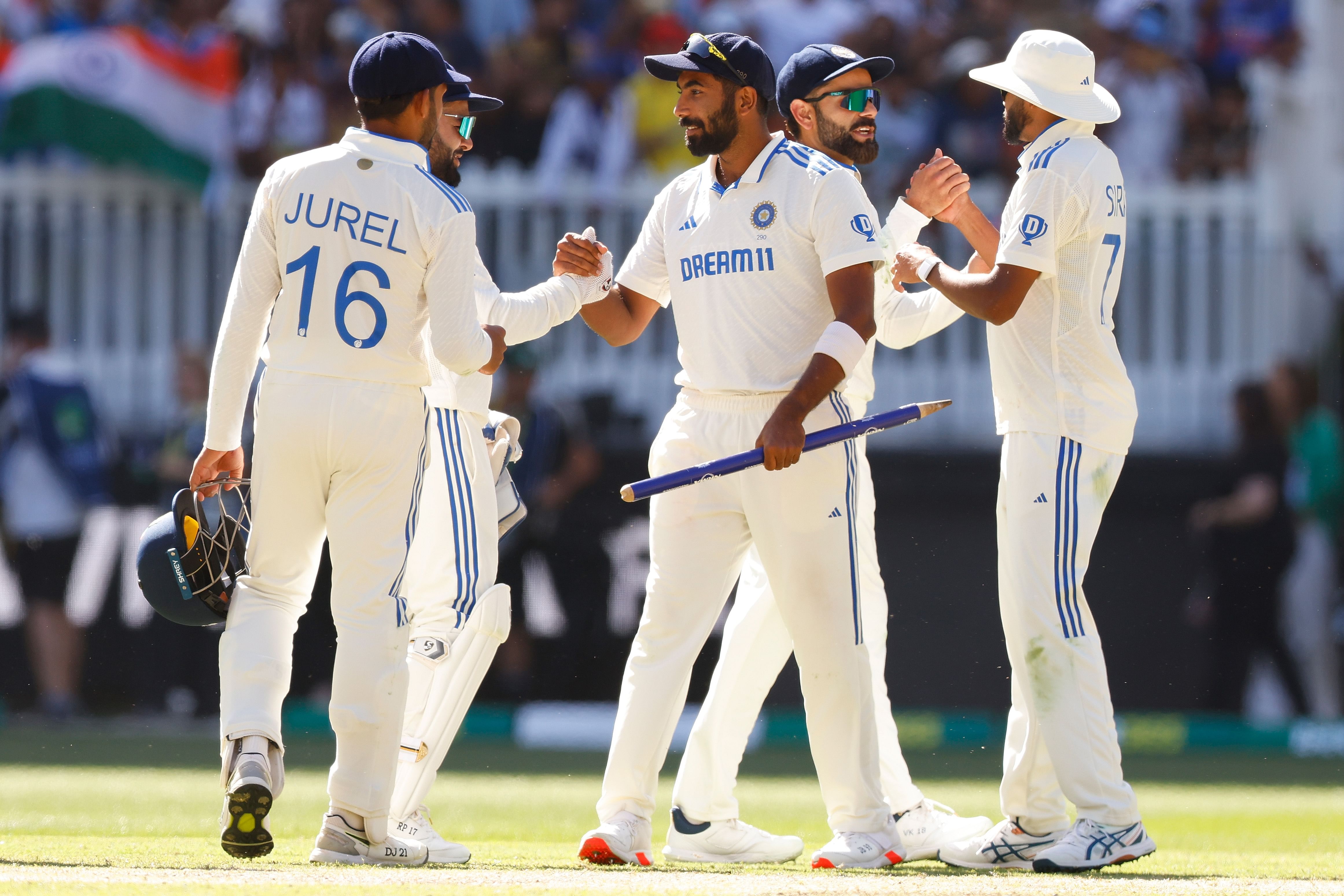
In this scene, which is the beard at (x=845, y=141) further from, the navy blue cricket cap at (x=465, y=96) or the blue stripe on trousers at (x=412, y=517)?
the blue stripe on trousers at (x=412, y=517)

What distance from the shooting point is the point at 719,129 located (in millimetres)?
5297

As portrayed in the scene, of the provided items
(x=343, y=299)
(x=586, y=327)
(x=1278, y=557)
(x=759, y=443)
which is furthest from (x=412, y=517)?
(x=1278, y=557)

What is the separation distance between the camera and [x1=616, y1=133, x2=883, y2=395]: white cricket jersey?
516cm

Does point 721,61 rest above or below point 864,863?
above

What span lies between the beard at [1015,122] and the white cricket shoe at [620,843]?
92.4 inches

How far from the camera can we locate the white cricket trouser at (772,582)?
5152 millimetres

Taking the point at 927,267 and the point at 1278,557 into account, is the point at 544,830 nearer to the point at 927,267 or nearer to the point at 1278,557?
the point at 927,267

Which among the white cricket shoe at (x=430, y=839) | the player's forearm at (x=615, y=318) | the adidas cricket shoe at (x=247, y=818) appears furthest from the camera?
the player's forearm at (x=615, y=318)

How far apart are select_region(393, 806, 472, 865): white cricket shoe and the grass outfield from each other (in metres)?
0.10

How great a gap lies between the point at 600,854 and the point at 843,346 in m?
1.60

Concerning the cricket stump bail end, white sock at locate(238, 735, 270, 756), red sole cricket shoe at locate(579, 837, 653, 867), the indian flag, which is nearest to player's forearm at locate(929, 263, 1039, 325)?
the cricket stump bail end

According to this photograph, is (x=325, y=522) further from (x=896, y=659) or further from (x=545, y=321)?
(x=896, y=659)

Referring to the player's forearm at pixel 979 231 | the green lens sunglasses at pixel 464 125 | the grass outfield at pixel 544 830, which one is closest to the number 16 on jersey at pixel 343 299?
the green lens sunglasses at pixel 464 125

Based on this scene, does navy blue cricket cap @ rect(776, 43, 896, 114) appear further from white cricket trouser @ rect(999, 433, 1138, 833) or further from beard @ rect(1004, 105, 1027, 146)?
white cricket trouser @ rect(999, 433, 1138, 833)
